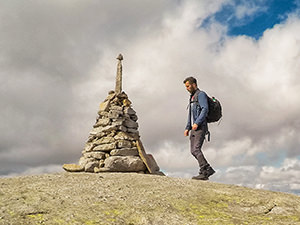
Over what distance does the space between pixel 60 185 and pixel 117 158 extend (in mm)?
5658

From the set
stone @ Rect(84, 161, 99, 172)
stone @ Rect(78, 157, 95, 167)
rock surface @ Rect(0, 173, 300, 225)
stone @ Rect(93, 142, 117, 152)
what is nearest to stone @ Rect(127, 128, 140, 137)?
stone @ Rect(93, 142, 117, 152)

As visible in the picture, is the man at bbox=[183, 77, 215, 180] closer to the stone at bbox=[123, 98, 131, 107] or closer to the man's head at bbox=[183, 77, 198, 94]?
the man's head at bbox=[183, 77, 198, 94]

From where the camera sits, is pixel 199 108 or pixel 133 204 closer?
pixel 133 204

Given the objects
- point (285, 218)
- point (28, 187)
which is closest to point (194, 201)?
point (285, 218)

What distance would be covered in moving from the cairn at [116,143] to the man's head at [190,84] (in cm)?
490

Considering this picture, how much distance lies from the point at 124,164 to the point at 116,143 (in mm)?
1279

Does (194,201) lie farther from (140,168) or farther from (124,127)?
(124,127)

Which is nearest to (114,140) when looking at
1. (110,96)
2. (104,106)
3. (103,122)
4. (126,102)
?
(103,122)

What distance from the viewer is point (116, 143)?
13.8 meters

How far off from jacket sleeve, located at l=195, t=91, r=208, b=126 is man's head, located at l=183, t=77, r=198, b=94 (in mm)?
475

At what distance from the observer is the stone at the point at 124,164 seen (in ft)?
42.2

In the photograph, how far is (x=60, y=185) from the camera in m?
7.46

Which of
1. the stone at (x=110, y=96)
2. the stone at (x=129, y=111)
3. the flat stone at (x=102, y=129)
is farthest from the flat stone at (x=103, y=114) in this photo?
the stone at (x=129, y=111)

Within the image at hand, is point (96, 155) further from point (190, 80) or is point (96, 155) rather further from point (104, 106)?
point (190, 80)
